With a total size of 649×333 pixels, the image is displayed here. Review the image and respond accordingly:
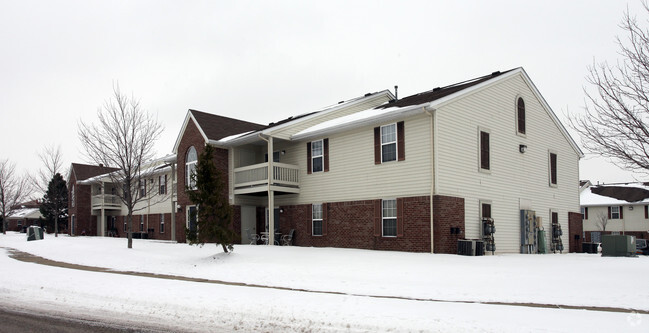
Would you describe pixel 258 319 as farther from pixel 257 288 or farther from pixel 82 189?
pixel 82 189


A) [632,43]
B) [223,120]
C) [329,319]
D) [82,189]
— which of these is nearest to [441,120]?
[632,43]

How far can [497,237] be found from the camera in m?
22.2

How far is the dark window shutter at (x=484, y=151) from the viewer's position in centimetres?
2186

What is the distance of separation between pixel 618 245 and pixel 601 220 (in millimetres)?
33092

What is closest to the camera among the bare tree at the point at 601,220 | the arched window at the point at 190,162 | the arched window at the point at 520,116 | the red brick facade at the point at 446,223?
the red brick facade at the point at 446,223

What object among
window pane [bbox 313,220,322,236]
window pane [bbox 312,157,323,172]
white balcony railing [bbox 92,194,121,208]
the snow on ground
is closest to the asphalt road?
the snow on ground

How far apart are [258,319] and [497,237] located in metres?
15.9

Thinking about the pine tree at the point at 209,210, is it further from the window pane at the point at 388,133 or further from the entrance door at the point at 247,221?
the entrance door at the point at 247,221

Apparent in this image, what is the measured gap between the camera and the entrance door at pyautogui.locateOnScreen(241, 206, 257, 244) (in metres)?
27.1

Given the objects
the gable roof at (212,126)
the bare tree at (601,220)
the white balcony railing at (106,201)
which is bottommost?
the bare tree at (601,220)

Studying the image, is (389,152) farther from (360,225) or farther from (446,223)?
(446,223)

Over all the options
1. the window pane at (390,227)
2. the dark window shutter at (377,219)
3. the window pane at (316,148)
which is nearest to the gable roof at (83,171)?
the window pane at (316,148)

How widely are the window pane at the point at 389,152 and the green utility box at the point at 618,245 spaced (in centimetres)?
908

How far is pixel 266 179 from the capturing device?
80.4ft
